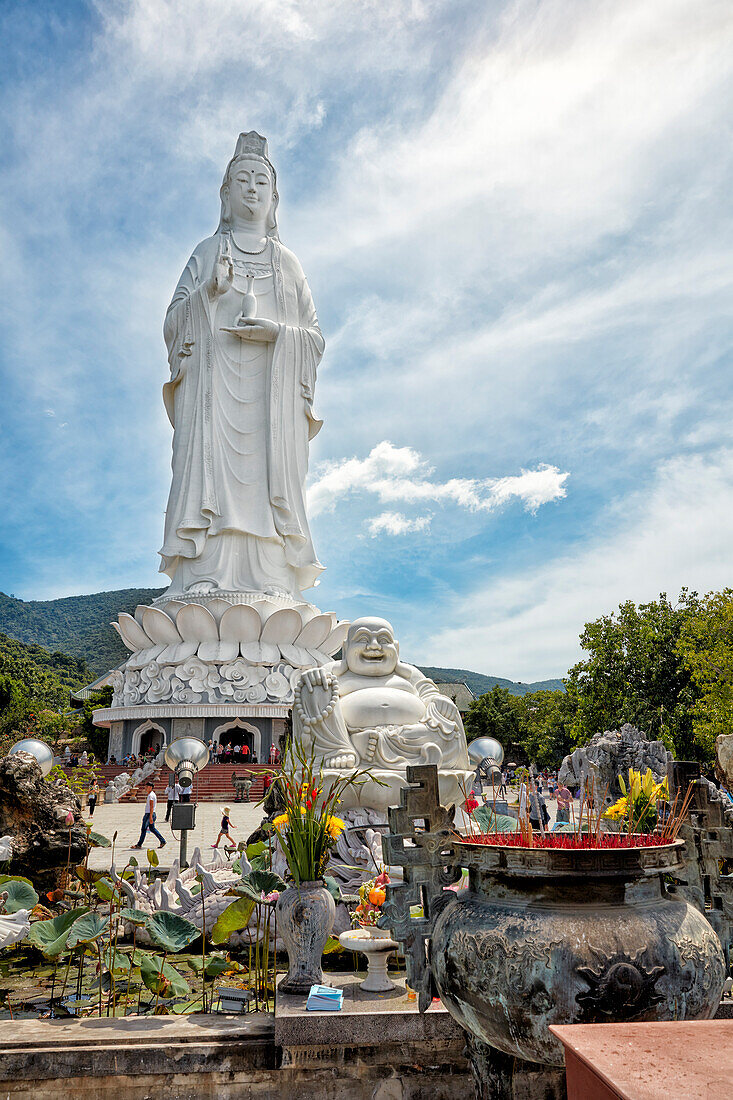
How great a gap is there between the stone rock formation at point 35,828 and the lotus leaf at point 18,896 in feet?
6.17

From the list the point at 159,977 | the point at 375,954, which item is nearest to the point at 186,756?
the point at 159,977

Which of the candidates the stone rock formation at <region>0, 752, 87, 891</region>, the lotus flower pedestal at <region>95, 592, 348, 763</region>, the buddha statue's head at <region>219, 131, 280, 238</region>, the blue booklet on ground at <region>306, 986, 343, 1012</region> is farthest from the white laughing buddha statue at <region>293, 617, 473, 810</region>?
the buddha statue's head at <region>219, 131, 280, 238</region>

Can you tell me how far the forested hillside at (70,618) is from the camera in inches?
3888

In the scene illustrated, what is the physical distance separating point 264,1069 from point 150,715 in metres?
19.1

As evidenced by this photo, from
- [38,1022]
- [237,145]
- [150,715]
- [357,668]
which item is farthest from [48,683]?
[38,1022]

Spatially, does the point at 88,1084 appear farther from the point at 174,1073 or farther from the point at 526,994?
the point at 526,994

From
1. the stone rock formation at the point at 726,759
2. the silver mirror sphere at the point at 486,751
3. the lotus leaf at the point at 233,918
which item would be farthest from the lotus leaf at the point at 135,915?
the silver mirror sphere at the point at 486,751

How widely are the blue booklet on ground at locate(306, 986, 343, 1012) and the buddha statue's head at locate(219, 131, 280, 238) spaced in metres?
24.0

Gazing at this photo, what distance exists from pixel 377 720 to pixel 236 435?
17.5 metres

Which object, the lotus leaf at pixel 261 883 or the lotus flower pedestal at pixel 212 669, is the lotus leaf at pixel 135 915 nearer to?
the lotus leaf at pixel 261 883

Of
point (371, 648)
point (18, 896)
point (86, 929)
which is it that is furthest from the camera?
point (371, 648)

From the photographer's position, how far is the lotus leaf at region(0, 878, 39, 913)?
459cm

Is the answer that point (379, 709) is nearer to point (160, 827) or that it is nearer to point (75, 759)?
point (160, 827)

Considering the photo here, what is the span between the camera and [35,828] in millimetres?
6547
